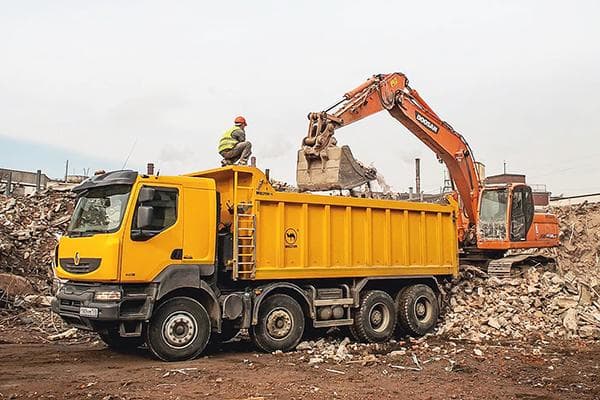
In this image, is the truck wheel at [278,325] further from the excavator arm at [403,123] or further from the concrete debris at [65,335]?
the concrete debris at [65,335]

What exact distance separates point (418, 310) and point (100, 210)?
237 inches

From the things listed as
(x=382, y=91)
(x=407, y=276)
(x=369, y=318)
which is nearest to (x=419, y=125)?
(x=382, y=91)

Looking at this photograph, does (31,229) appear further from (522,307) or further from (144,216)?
→ (522,307)

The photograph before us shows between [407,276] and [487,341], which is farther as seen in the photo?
[407,276]

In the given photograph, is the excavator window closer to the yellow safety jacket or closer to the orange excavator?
the orange excavator

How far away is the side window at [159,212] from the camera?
29.2ft

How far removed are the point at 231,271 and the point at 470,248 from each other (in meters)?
7.40

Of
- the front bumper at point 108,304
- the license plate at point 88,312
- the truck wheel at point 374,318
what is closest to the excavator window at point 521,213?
the truck wheel at point 374,318

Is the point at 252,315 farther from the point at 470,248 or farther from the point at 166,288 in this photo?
the point at 470,248

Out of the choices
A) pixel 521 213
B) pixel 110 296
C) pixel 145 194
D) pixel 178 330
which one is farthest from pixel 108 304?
pixel 521 213

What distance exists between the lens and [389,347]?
10.8m

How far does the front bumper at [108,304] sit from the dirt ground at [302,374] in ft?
2.08

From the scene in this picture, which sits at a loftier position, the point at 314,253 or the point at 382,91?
the point at 382,91

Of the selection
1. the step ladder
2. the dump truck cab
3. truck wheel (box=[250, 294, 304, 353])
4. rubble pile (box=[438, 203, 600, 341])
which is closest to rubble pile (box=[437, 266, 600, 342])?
rubble pile (box=[438, 203, 600, 341])
